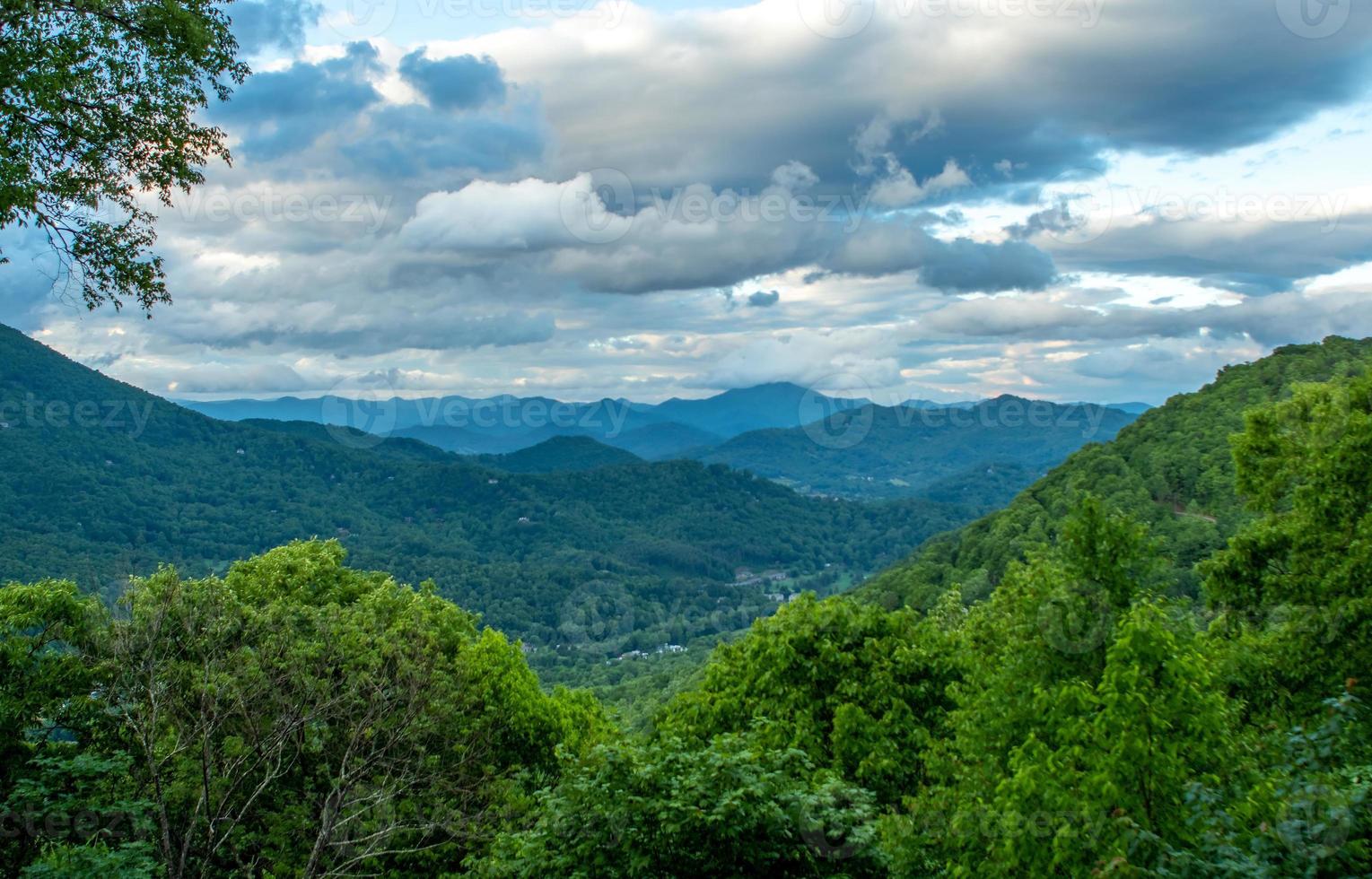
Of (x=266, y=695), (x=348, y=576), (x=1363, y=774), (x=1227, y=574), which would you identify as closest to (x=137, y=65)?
(x=266, y=695)

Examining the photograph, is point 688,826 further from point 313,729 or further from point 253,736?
point 313,729

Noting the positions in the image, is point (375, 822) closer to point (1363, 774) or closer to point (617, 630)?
point (1363, 774)

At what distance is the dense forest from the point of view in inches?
350

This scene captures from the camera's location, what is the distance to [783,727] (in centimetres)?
1638

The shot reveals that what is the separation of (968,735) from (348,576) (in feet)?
66.3

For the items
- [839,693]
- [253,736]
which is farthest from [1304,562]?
[253,736]

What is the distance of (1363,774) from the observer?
775 centimetres

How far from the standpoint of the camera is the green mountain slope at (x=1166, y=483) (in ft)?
207

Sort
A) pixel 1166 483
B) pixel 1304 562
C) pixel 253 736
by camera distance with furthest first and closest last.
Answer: pixel 1166 483 → pixel 1304 562 → pixel 253 736

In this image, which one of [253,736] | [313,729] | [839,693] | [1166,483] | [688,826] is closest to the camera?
[688,826]

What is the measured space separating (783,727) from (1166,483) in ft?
245

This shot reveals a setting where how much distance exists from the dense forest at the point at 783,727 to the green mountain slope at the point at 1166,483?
38500 millimetres

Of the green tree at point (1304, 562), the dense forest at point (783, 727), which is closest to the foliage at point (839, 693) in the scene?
the dense forest at point (783, 727)

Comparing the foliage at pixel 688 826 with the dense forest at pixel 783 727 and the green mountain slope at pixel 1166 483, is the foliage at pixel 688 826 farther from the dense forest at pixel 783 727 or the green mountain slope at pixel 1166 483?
the green mountain slope at pixel 1166 483
